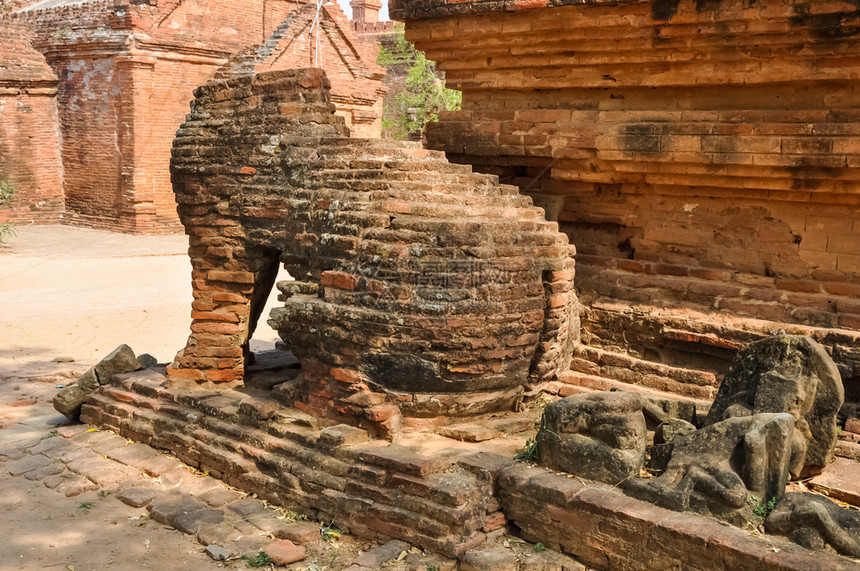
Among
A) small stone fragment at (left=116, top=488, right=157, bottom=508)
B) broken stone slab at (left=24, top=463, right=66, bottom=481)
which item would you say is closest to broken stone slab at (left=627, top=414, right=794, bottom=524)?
small stone fragment at (left=116, top=488, right=157, bottom=508)

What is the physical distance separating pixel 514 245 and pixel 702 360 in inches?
70.0

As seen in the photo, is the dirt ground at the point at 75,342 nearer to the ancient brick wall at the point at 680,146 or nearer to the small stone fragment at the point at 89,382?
the small stone fragment at the point at 89,382

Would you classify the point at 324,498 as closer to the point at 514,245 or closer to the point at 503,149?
the point at 514,245

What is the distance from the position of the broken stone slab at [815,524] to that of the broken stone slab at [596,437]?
31.3 inches

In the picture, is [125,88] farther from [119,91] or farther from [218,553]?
[218,553]

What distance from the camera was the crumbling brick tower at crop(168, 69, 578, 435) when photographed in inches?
205

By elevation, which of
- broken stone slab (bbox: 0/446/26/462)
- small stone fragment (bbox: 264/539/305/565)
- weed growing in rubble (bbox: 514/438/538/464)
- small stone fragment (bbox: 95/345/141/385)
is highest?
weed growing in rubble (bbox: 514/438/538/464)

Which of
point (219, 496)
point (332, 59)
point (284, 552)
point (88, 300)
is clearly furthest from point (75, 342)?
point (332, 59)

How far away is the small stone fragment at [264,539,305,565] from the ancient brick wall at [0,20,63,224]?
15.9 m

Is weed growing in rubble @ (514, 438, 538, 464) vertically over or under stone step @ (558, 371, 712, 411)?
under

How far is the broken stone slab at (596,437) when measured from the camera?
4.58 meters

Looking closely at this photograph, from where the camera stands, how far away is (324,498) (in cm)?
511

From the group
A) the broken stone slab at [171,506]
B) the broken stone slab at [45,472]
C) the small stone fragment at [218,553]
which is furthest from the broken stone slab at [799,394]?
the broken stone slab at [45,472]

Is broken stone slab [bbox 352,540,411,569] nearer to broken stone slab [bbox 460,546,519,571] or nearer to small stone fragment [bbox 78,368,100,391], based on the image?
broken stone slab [bbox 460,546,519,571]
